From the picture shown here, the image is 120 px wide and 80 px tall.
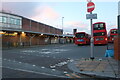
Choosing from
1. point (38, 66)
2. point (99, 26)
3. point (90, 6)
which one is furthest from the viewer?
point (99, 26)

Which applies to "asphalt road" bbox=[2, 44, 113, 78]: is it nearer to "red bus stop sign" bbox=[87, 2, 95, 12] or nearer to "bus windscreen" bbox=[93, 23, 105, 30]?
"red bus stop sign" bbox=[87, 2, 95, 12]

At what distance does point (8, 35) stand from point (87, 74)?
29.0m

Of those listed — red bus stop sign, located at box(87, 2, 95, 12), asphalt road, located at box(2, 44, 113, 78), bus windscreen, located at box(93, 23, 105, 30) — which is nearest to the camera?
asphalt road, located at box(2, 44, 113, 78)

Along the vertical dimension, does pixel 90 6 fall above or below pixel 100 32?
above

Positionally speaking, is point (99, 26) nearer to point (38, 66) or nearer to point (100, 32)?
point (100, 32)

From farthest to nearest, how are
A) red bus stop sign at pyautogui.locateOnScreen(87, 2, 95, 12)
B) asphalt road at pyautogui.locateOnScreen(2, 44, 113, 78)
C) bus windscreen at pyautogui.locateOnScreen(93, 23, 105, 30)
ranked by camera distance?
bus windscreen at pyautogui.locateOnScreen(93, 23, 105, 30)
red bus stop sign at pyautogui.locateOnScreen(87, 2, 95, 12)
asphalt road at pyautogui.locateOnScreen(2, 44, 113, 78)

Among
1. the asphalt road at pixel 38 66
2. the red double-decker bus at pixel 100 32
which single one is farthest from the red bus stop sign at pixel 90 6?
the red double-decker bus at pixel 100 32

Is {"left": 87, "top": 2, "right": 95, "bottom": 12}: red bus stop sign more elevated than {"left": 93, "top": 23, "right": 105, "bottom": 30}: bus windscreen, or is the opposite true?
{"left": 93, "top": 23, "right": 105, "bottom": 30}: bus windscreen

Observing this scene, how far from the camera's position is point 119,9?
8.15 m

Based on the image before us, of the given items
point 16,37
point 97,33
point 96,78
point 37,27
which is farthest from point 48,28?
point 96,78

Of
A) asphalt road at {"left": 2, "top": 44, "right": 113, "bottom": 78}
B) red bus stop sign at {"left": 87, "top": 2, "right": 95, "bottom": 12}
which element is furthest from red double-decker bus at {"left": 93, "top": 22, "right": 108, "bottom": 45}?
red bus stop sign at {"left": 87, "top": 2, "right": 95, "bottom": 12}

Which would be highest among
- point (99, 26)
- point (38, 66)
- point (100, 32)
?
point (99, 26)

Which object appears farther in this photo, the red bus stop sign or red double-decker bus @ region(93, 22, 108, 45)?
red double-decker bus @ region(93, 22, 108, 45)

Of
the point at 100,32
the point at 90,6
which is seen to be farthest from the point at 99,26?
the point at 90,6
